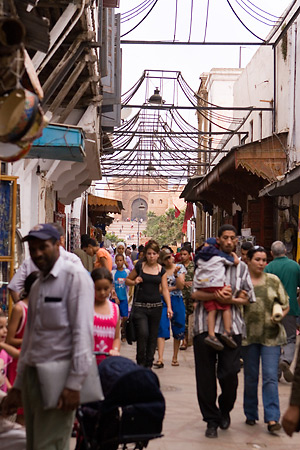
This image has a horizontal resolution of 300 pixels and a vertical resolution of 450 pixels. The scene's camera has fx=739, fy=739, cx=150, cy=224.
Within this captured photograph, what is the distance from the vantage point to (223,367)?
22.2 feet

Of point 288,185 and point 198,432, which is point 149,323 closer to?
point 198,432

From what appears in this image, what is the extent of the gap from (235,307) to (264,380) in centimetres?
74

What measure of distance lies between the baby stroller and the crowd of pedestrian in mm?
403

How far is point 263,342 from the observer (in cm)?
712

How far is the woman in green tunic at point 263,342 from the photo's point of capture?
6895 mm

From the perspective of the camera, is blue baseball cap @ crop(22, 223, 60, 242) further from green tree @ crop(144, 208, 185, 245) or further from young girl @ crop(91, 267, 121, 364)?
green tree @ crop(144, 208, 185, 245)

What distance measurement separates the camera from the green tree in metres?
81.9

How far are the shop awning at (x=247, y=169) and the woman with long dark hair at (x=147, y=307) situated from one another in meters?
6.44

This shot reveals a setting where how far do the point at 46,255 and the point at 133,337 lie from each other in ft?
17.3

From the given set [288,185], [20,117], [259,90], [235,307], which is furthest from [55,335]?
[259,90]

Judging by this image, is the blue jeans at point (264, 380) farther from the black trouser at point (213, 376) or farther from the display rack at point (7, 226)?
the display rack at point (7, 226)

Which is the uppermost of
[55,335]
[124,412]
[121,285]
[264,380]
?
[55,335]

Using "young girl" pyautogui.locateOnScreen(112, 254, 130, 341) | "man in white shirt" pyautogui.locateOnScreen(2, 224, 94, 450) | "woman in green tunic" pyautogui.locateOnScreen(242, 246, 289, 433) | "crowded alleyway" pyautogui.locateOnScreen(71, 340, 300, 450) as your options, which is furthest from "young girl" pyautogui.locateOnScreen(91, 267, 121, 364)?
"young girl" pyautogui.locateOnScreen(112, 254, 130, 341)

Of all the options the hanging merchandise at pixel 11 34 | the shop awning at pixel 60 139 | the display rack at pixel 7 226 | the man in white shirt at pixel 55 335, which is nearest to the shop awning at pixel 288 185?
the shop awning at pixel 60 139
